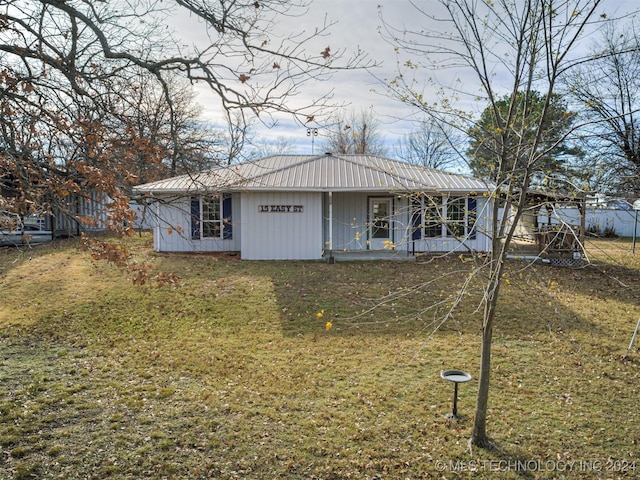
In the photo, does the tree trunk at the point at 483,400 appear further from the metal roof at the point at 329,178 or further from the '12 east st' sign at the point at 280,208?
the '12 east st' sign at the point at 280,208

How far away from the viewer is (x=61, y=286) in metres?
11.1

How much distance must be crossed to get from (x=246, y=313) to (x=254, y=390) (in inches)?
139

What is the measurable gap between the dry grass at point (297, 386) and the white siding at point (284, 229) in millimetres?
4136

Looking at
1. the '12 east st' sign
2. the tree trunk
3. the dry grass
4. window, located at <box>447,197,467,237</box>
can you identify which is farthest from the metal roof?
the tree trunk

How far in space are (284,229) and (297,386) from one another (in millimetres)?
9416

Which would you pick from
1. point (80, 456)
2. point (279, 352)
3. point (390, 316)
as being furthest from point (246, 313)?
point (80, 456)

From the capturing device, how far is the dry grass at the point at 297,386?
4.25 meters

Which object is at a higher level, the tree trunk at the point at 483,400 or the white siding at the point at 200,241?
the white siding at the point at 200,241

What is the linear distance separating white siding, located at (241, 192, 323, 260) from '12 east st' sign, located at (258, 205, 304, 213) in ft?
0.22

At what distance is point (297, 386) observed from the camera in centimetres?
580

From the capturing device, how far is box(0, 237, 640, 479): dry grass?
425 cm

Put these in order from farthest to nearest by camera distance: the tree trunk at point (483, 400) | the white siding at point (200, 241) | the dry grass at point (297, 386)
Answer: the white siding at point (200, 241) → the tree trunk at point (483, 400) → the dry grass at point (297, 386)

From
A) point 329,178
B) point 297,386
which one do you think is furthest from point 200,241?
point 297,386

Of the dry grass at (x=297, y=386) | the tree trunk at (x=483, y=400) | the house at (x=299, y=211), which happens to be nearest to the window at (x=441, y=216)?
the dry grass at (x=297, y=386)
